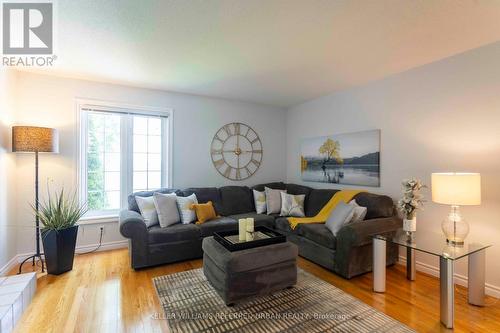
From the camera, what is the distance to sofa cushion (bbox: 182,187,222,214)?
3.73 meters

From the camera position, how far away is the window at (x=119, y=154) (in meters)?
3.44

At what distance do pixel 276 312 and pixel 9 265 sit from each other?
3.14 m

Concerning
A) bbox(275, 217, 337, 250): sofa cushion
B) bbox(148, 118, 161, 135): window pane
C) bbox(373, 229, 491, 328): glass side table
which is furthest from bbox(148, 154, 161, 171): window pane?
bbox(373, 229, 491, 328): glass side table

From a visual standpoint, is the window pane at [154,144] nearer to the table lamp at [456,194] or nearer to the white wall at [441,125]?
the white wall at [441,125]

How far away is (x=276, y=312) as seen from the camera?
2.01 metres

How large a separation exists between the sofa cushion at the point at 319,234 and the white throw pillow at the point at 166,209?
1.69 metres

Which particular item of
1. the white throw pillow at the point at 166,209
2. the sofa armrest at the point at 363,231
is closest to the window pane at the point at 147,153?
the white throw pillow at the point at 166,209

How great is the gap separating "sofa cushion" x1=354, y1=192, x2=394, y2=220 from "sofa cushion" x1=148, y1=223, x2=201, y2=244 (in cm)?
218

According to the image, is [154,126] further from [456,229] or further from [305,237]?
[456,229]

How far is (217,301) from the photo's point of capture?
2.16 m

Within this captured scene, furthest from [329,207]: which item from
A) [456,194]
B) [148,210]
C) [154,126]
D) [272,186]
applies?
[154,126]

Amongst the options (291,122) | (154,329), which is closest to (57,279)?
(154,329)

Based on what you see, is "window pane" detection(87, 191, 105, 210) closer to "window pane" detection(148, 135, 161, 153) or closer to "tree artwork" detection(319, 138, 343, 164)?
"window pane" detection(148, 135, 161, 153)

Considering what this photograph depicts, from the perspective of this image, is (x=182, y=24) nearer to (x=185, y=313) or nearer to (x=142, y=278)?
(x=185, y=313)
